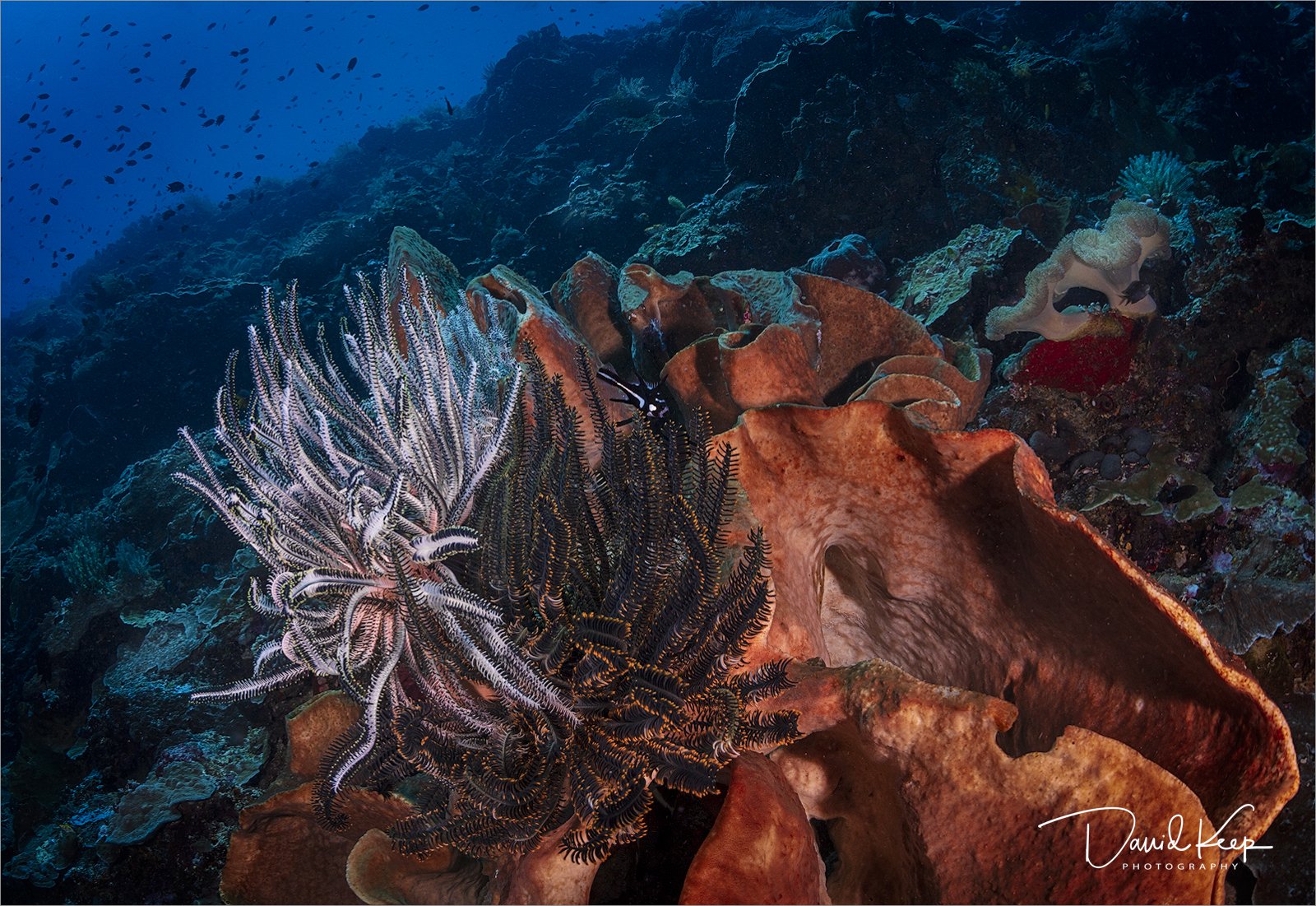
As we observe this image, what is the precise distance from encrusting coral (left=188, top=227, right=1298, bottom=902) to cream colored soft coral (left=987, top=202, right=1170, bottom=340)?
8.63 ft

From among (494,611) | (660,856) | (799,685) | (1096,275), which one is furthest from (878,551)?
(1096,275)

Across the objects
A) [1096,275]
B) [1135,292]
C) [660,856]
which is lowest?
[1135,292]

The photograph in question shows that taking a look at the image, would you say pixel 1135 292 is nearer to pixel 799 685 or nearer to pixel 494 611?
pixel 799 685

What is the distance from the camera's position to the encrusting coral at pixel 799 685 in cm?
189

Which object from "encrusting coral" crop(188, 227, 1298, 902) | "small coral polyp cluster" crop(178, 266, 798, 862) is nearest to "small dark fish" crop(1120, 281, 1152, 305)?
"encrusting coral" crop(188, 227, 1298, 902)

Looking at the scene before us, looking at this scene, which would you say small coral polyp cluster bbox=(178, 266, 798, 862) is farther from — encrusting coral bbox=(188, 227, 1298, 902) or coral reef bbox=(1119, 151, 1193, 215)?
coral reef bbox=(1119, 151, 1193, 215)

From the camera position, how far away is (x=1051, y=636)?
2424mm

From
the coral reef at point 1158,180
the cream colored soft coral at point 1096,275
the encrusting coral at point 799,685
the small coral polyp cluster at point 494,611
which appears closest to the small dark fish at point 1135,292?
the cream colored soft coral at point 1096,275

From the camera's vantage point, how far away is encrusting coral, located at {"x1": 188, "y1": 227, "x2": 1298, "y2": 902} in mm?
1890

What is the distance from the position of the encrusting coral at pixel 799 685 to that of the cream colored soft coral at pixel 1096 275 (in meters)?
2.63

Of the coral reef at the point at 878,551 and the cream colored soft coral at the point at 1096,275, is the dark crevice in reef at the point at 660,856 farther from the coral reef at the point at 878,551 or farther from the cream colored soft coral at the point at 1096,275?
the cream colored soft coral at the point at 1096,275

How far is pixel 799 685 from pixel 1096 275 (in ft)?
14.4

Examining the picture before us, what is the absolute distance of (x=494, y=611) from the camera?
1.87 meters

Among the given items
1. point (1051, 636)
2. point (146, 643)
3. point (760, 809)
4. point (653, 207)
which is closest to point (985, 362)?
point (1051, 636)
